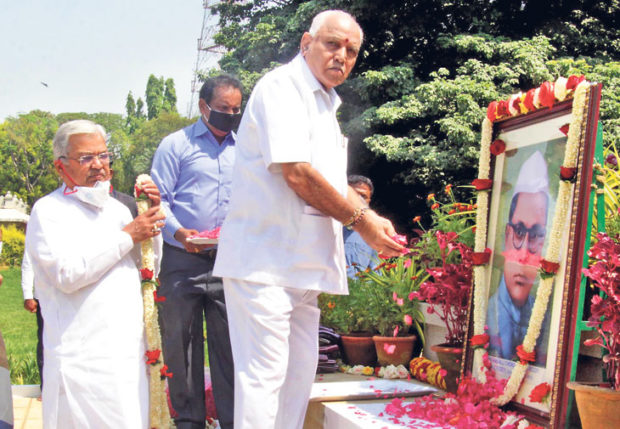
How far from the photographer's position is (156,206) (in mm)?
3139

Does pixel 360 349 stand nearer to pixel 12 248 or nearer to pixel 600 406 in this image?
pixel 600 406

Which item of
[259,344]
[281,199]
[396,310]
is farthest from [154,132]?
[259,344]

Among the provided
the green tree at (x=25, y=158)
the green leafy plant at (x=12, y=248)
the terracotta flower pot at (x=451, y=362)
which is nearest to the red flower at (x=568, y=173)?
the terracotta flower pot at (x=451, y=362)

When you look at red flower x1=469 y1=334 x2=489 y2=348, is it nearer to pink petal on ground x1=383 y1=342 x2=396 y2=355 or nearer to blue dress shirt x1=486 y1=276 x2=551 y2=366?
blue dress shirt x1=486 y1=276 x2=551 y2=366

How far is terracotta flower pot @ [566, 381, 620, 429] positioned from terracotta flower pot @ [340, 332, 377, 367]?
2.42 metres

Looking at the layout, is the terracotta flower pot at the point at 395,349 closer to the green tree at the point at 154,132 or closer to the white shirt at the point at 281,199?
the white shirt at the point at 281,199

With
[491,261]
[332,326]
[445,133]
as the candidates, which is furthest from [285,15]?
[491,261]

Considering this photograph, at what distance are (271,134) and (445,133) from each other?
48.8 ft

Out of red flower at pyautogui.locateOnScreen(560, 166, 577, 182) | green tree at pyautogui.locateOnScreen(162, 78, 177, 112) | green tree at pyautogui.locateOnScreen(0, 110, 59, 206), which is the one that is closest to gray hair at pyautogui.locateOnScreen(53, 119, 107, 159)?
red flower at pyautogui.locateOnScreen(560, 166, 577, 182)

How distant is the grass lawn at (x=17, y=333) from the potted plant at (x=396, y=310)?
4.60 metres

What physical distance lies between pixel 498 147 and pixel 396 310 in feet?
5.43

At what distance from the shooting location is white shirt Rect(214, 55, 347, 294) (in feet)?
8.83

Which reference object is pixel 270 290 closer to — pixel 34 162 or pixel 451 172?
pixel 451 172

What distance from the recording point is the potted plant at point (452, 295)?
12.9 feet
